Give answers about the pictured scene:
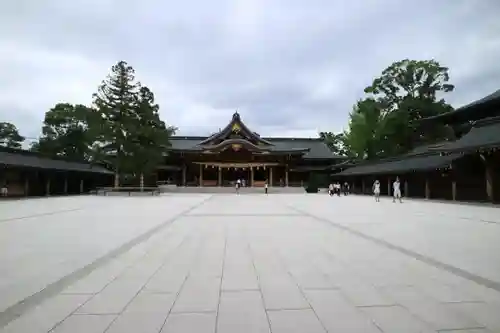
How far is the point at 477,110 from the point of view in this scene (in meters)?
24.3

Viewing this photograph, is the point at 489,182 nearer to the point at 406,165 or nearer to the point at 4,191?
the point at 406,165

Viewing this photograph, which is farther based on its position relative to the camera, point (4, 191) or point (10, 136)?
point (10, 136)

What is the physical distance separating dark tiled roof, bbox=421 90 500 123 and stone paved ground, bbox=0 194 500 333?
1725cm

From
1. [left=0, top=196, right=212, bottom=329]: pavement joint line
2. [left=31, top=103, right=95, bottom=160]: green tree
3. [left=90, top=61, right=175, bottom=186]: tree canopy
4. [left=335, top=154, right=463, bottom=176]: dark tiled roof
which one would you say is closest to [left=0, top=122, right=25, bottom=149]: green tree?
[left=31, top=103, right=95, bottom=160]: green tree

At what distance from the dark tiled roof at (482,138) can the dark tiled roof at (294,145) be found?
27.7 metres

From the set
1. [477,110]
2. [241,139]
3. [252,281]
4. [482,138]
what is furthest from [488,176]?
[241,139]

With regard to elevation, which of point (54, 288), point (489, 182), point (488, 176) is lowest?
point (54, 288)

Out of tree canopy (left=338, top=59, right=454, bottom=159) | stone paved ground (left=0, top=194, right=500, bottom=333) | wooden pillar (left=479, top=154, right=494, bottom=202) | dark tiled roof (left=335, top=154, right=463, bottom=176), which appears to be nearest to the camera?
stone paved ground (left=0, top=194, right=500, bottom=333)

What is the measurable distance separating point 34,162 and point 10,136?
33763 mm

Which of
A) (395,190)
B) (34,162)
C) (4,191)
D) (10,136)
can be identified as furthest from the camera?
(10,136)

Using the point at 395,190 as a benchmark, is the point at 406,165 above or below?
above

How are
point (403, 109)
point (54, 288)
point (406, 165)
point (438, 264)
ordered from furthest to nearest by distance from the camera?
point (403, 109) < point (406, 165) < point (438, 264) < point (54, 288)

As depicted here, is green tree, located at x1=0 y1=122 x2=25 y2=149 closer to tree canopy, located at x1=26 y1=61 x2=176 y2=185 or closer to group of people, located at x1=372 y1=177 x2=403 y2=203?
tree canopy, located at x1=26 y1=61 x2=176 y2=185

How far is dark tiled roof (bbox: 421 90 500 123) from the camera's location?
22603 millimetres
